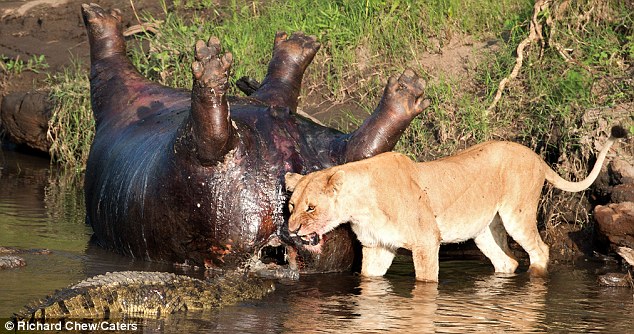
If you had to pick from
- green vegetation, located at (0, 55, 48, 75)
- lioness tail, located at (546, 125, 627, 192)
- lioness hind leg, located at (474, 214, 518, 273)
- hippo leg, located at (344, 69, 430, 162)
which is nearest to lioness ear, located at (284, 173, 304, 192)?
hippo leg, located at (344, 69, 430, 162)

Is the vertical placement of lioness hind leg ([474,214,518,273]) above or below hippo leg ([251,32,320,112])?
below

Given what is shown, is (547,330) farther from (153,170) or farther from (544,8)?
(544,8)

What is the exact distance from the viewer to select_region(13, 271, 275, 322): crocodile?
6660 mm

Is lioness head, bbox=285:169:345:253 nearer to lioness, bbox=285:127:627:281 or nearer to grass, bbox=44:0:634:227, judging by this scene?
lioness, bbox=285:127:627:281

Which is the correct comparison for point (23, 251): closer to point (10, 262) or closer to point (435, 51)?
point (10, 262)

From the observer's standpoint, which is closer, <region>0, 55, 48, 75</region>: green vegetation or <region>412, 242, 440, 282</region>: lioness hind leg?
<region>412, 242, 440, 282</region>: lioness hind leg

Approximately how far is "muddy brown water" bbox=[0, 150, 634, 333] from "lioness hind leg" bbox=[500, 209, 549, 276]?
121 mm

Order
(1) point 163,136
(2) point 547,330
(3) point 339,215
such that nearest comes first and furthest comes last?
(2) point 547,330 < (3) point 339,215 < (1) point 163,136

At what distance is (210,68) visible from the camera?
779 centimetres

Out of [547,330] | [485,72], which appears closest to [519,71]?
[485,72]

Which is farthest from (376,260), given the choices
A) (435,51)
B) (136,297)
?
(435,51)

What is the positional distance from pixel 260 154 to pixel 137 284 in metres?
1.65

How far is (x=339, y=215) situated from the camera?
8000 millimetres

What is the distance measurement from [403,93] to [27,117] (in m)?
6.18
